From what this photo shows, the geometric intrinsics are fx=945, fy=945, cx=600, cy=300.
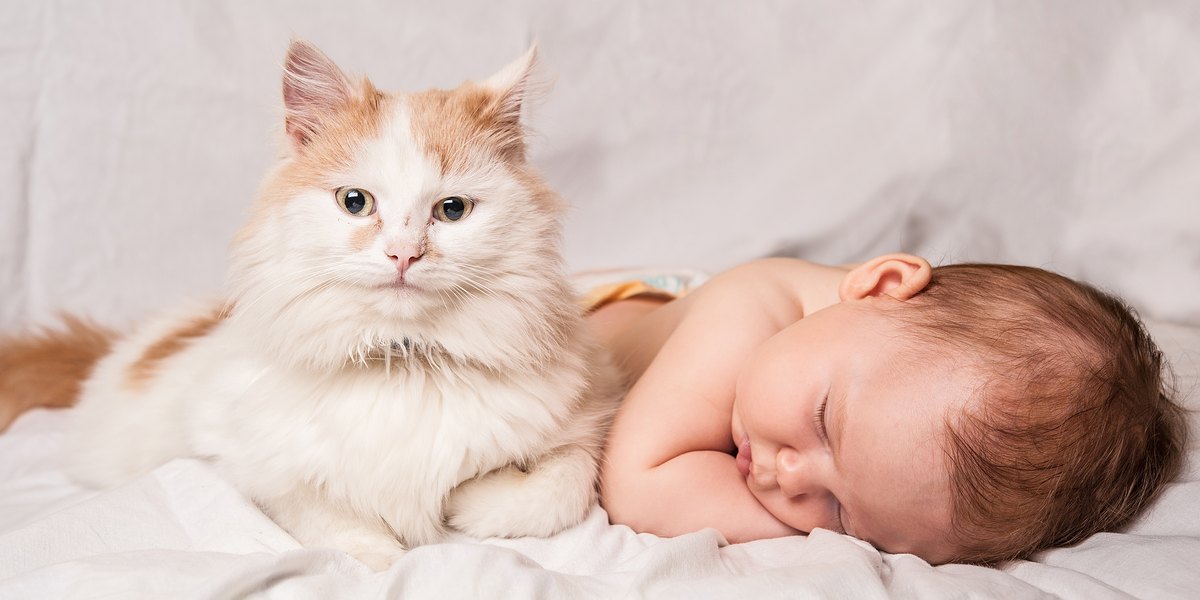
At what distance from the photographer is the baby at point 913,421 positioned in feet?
4.34

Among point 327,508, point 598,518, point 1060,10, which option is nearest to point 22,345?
point 327,508

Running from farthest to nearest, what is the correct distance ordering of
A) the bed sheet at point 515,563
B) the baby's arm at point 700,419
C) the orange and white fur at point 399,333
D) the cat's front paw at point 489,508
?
1. the baby's arm at point 700,419
2. the cat's front paw at point 489,508
3. the orange and white fur at point 399,333
4. the bed sheet at point 515,563

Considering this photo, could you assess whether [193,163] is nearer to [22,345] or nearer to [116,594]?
[22,345]

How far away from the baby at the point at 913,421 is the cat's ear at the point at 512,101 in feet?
1.58

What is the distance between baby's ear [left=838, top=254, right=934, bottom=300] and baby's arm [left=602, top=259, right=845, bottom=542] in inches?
7.1

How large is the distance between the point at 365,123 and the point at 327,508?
0.57 m

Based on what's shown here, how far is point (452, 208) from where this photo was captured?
1348mm

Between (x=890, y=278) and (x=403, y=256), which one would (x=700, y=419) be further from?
(x=403, y=256)

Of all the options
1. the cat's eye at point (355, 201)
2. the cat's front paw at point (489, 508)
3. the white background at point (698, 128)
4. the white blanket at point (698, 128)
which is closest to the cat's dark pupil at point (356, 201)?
the cat's eye at point (355, 201)

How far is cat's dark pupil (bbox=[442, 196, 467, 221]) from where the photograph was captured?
4.40 feet

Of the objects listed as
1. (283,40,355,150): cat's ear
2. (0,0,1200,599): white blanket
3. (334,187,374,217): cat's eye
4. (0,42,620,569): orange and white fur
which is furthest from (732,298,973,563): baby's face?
(0,0,1200,599): white blanket

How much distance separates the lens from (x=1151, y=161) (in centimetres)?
244

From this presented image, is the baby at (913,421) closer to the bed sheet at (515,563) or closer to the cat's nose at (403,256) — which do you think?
the bed sheet at (515,563)

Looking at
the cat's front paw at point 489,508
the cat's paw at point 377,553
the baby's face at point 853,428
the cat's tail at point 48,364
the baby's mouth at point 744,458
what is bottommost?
the cat's tail at point 48,364
